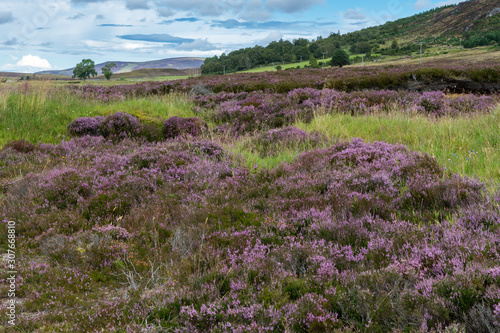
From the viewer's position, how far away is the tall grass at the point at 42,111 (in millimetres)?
9719

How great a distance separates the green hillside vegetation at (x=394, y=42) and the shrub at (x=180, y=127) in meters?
86.7

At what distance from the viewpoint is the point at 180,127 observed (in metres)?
10.5

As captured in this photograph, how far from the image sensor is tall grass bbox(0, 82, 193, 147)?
9719 mm

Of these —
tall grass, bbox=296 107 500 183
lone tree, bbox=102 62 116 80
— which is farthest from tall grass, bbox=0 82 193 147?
lone tree, bbox=102 62 116 80

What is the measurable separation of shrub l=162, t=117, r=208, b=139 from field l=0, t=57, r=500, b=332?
193 cm

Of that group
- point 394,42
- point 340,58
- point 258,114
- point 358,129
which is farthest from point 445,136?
point 394,42

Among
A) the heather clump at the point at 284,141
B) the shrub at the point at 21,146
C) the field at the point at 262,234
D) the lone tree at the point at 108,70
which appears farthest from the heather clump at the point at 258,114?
the lone tree at the point at 108,70

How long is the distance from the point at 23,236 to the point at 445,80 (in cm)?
2056

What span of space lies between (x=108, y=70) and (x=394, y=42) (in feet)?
384

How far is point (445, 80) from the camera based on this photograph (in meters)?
18.1

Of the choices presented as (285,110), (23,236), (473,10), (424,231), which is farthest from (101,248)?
(473,10)

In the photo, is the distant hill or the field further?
the distant hill

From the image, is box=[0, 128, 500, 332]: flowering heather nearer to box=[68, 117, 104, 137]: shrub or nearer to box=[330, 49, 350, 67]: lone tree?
box=[68, 117, 104, 137]: shrub

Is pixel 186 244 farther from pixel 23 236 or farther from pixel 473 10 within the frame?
pixel 473 10
